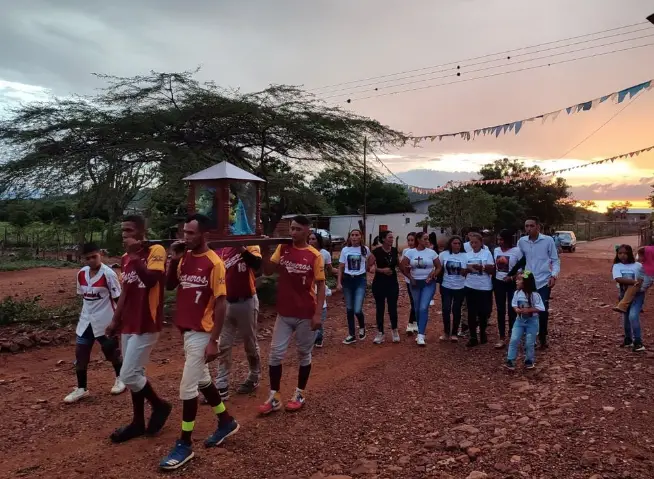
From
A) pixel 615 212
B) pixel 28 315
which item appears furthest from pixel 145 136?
pixel 615 212

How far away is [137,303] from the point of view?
4.11 m

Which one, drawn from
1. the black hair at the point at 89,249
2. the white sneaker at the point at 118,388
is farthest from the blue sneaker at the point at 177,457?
the black hair at the point at 89,249

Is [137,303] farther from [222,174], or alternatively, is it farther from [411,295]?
[411,295]

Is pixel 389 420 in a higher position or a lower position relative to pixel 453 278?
lower

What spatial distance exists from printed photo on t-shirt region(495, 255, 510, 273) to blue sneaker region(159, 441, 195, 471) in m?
4.98

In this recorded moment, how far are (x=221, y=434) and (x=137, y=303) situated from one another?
4.09 ft

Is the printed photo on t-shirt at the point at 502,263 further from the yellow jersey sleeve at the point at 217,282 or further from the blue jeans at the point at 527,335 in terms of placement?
the yellow jersey sleeve at the point at 217,282

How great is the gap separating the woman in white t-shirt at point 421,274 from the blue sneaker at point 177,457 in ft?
14.3

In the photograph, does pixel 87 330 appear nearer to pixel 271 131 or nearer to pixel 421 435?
pixel 421 435

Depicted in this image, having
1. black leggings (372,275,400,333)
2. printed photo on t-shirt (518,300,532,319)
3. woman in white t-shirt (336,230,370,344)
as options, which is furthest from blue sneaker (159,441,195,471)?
black leggings (372,275,400,333)

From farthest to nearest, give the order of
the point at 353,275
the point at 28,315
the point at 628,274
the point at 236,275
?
the point at 28,315 < the point at 353,275 < the point at 628,274 < the point at 236,275

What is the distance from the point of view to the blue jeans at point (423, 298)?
7492 mm

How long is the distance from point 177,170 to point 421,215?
30.1 meters

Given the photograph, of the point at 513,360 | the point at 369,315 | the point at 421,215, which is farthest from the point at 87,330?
the point at 421,215
